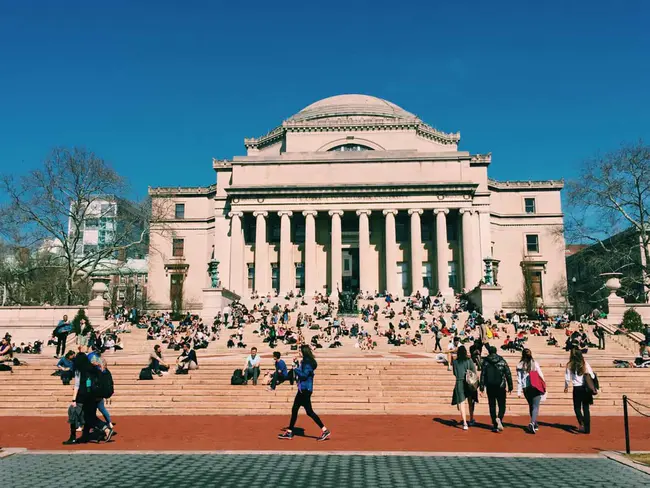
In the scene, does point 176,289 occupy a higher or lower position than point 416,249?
lower

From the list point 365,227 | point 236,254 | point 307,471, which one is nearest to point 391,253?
point 365,227

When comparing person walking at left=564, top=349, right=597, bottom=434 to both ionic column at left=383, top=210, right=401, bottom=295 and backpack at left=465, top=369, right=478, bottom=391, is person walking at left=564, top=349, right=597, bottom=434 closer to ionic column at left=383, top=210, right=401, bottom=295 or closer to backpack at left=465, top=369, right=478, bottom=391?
backpack at left=465, top=369, right=478, bottom=391

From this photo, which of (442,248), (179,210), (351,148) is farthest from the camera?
(179,210)

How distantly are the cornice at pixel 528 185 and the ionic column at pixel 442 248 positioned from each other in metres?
14.2

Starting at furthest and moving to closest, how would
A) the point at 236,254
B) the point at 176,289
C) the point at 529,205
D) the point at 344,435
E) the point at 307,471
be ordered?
the point at 529,205, the point at 176,289, the point at 236,254, the point at 344,435, the point at 307,471

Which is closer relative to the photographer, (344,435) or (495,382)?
(344,435)

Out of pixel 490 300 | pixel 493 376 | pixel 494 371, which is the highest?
pixel 490 300

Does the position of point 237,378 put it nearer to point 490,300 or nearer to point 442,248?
point 490,300

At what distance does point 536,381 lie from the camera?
1367cm

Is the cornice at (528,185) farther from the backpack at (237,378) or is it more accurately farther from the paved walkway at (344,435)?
the paved walkway at (344,435)

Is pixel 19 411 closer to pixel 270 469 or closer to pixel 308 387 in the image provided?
pixel 308 387

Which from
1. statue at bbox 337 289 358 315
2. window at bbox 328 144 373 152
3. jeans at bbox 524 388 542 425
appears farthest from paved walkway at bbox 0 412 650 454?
window at bbox 328 144 373 152

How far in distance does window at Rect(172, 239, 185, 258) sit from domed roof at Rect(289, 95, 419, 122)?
1963 cm

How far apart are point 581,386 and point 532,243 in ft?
185
